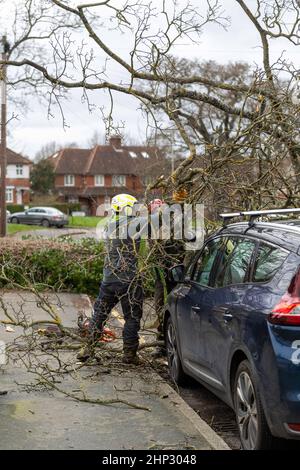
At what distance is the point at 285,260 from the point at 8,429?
2537 millimetres

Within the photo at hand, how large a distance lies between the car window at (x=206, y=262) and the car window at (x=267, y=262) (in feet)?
3.81

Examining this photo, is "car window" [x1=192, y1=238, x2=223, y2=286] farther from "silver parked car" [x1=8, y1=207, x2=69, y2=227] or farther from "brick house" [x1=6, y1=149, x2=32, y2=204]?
"brick house" [x1=6, y1=149, x2=32, y2=204]

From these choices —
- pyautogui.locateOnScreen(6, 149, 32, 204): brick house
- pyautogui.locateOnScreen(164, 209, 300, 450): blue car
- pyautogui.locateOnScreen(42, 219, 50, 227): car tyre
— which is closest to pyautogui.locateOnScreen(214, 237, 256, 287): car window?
pyautogui.locateOnScreen(164, 209, 300, 450): blue car

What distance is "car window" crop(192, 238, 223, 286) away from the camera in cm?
684

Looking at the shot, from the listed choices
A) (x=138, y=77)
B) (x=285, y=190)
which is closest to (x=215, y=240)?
(x=285, y=190)

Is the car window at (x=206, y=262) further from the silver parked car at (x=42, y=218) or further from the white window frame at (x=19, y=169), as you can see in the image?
the white window frame at (x=19, y=169)

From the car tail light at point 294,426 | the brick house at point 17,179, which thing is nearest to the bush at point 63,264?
the car tail light at point 294,426

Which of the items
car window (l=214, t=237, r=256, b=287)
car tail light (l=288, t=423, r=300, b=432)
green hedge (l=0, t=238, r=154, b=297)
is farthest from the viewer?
green hedge (l=0, t=238, r=154, b=297)

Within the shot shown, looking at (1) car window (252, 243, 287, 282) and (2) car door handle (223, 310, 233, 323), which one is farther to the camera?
(2) car door handle (223, 310, 233, 323)

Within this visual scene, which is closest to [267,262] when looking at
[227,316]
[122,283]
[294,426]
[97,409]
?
[227,316]

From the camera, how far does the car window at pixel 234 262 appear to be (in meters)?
5.88

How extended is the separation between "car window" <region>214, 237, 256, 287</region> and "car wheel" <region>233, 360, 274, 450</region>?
829 millimetres

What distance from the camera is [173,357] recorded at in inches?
304

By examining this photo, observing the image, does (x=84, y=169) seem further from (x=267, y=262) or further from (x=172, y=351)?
(x=267, y=262)
